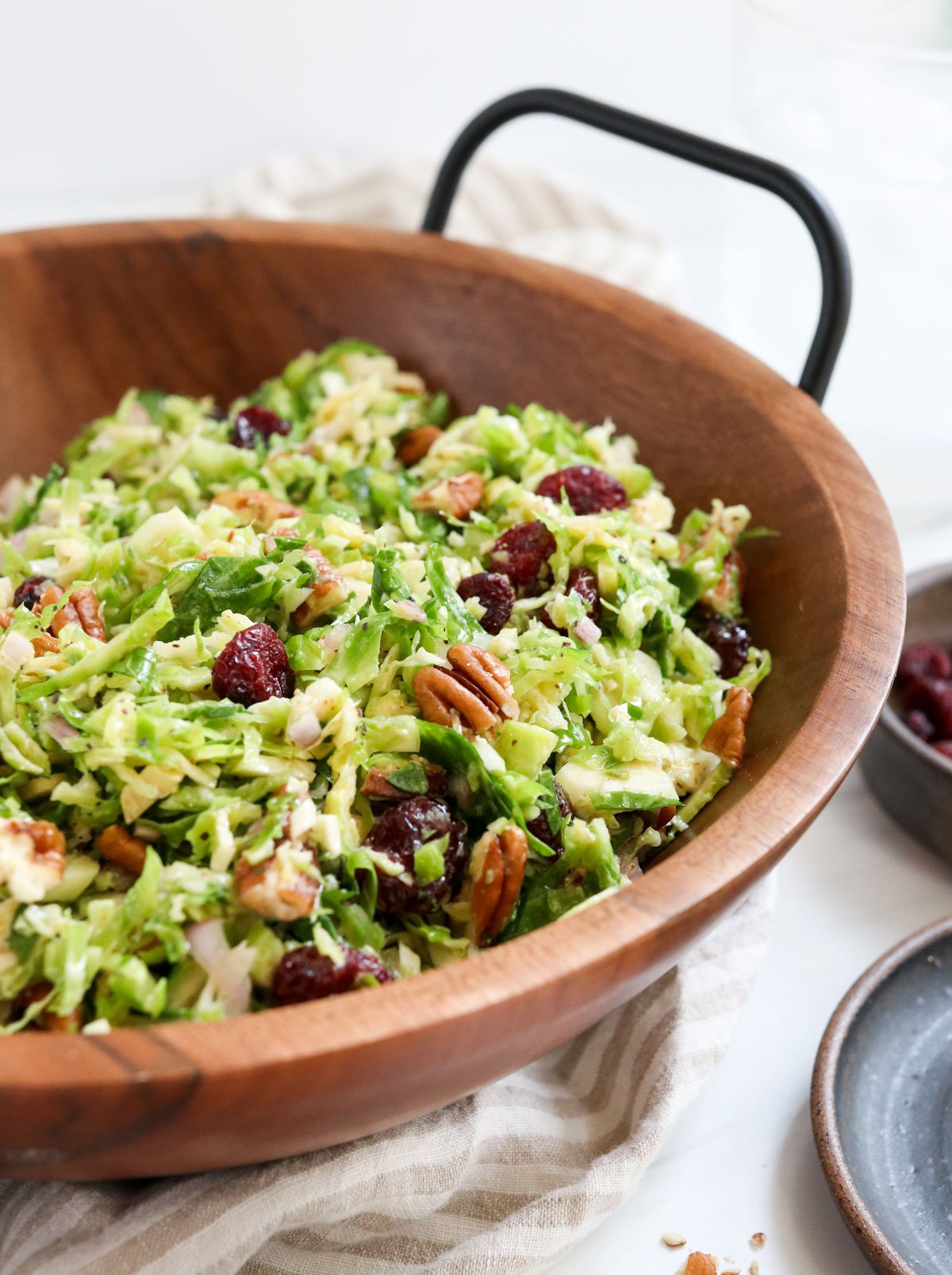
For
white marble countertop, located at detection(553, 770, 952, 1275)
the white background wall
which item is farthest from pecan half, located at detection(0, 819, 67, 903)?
the white background wall

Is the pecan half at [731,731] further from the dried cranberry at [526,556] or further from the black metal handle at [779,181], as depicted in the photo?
the black metal handle at [779,181]

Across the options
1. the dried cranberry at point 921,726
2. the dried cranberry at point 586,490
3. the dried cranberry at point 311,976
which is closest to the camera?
the dried cranberry at point 311,976

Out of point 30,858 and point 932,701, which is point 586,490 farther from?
point 30,858

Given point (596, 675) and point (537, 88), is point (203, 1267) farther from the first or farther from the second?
point (537, 88)

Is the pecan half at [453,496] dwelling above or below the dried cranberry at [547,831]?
above

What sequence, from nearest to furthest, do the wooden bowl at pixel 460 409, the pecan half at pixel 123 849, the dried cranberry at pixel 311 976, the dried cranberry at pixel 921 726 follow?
1. the wooden bowl at pixel 460 409
2. the dried cranberry at pixel 311 976
3. the pecan half at pixel 123 849
4. the dried cranberry at pixel 921 726

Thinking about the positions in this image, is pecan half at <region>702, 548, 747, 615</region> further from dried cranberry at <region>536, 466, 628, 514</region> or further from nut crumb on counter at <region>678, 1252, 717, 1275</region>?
nut crumb on counter at <region>678, 1252, 717, 1275</region>

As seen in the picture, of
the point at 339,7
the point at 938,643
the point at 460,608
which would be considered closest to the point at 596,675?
the point at 460,608

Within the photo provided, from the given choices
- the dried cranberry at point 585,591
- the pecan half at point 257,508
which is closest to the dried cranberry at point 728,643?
the dried cranberry at point 585,591

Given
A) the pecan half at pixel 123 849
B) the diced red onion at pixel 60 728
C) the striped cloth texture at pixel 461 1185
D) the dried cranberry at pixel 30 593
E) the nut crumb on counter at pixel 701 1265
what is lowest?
the nut crumb on counter at pixel 701 1265
